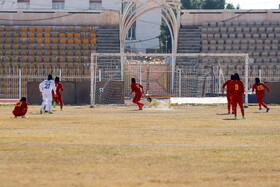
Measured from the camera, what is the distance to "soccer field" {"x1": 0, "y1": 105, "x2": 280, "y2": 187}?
8.51 metres

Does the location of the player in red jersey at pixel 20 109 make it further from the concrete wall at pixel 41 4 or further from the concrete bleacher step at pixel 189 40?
the concrete wall at pixel 41 4

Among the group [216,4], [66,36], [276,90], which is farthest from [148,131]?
[216,4]

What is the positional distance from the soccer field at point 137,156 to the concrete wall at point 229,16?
1386 inches

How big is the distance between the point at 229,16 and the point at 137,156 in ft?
139

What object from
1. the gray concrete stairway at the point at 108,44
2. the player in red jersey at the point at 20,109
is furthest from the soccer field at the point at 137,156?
the gray concrete stairway at the point at 108,44

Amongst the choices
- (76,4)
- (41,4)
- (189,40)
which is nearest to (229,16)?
(189,40)

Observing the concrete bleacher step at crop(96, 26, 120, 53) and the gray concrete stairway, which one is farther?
the concrete bleacher step at crop(96, 26, 120, 53)

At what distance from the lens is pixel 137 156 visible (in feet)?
36.0

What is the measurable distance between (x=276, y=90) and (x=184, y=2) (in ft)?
177

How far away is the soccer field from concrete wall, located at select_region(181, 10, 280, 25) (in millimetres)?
35213

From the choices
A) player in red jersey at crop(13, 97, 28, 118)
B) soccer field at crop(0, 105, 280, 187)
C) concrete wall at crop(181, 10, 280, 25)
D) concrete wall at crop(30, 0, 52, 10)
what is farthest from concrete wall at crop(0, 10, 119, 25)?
soccer field at crop(0, 105, 280, 187)

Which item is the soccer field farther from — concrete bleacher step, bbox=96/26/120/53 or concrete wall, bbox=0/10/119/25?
concrete wall, bbox=0/10/119/25

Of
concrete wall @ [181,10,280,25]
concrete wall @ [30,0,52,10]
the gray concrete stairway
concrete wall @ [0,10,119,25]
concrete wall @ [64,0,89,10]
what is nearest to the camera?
the gray concrete stairway

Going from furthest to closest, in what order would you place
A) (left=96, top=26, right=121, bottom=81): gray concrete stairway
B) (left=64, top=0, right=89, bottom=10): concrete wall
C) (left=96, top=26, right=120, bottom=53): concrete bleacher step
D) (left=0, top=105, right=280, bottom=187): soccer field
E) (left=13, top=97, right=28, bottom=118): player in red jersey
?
1. (left=64, top=0, right=89, bottom=10): concrete wall
2. (left=96, top=26, right=120, bottom=53): concrete bleacher step
3. (left=96, top=26, right=121, bottom=81): gray concrete stairway
4. (left=13, top=97, right=28, bottom=118): player in red jersey
5. (left=0, top=105, right=280, bottom=187): soccer field
